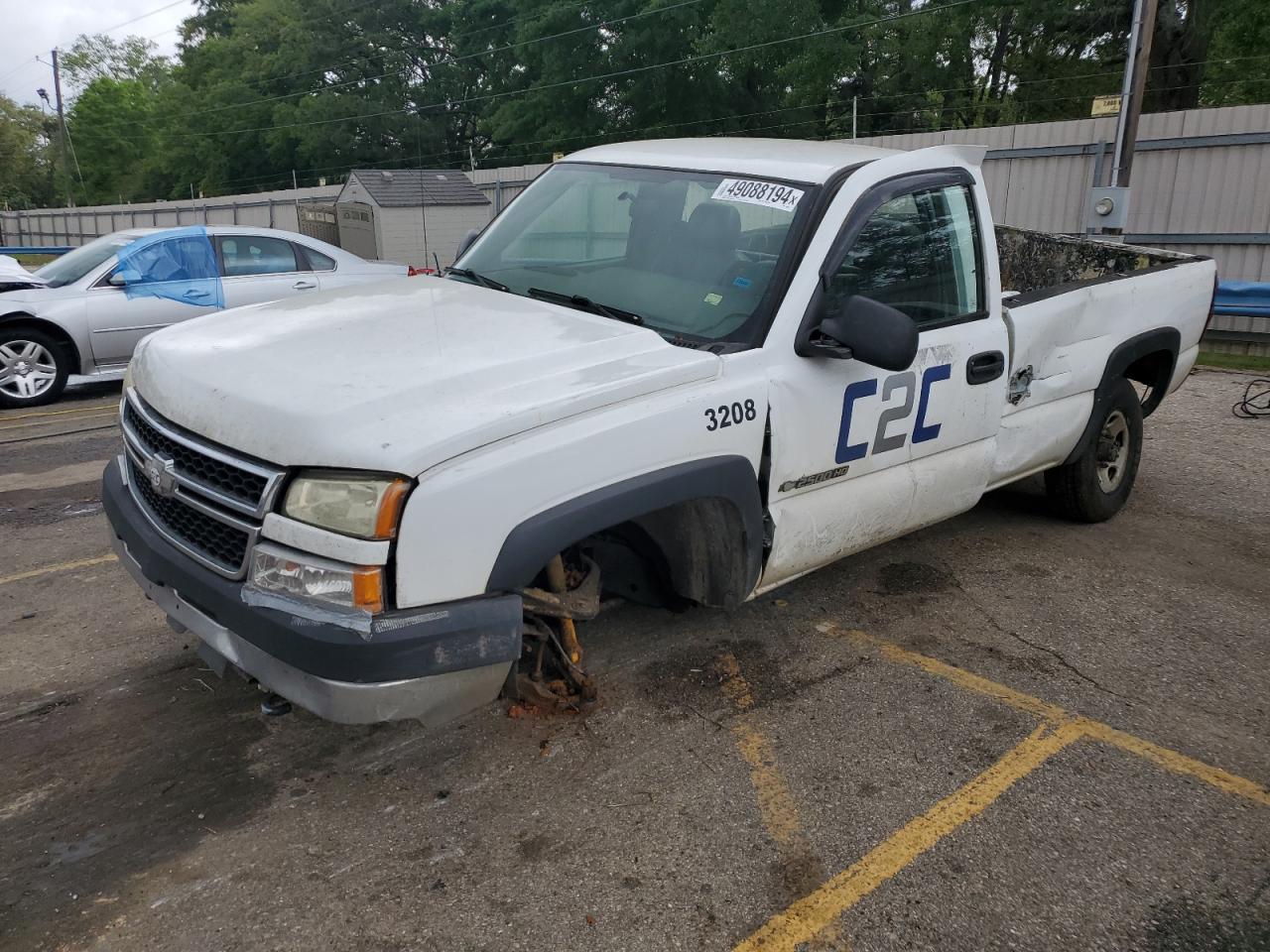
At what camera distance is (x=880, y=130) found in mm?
30188

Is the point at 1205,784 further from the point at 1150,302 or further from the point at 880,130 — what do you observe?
the point at 880,130

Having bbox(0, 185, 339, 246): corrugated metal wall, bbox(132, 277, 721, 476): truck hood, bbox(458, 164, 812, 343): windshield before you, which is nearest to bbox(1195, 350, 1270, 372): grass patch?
bbox(458, 164, 812, 343): windshield

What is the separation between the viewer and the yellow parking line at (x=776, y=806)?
8.78 feet

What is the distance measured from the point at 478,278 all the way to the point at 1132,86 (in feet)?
34.7

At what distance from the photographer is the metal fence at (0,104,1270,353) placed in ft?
42.8

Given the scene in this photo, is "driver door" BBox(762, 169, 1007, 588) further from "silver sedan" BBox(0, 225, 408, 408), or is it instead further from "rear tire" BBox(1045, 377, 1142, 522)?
Answer: "silver sedan" BBox(0, 225, 408, 408)

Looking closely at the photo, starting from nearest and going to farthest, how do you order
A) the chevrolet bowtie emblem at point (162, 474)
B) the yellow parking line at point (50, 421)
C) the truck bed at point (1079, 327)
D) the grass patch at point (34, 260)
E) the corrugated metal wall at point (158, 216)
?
the chevrolet bowtie emblem at point (162, 474) → the truck bed at point (1079, 327) → the yellow parking line at point (50, 421) → the corrugated metal wall at point (158, 216) → the grass patch at point (34, 260)

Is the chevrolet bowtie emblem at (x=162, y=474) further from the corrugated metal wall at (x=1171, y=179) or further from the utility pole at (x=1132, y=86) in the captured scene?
the corrugated metal wall at (x=1171, y=179)

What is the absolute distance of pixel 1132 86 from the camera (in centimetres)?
1186

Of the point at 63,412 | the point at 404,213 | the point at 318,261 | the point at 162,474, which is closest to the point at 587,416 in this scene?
the point at 162,474

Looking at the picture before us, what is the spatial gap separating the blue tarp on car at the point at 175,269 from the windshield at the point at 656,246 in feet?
21.8

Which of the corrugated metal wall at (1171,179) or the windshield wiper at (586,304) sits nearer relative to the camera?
the windshield wiper at (586,304)

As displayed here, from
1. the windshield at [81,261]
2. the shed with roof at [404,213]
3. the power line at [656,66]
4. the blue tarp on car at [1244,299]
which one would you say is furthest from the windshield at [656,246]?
the power line at [656,66]

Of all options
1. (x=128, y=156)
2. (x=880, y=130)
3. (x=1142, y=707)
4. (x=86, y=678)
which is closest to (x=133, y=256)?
(x=86, y=678)
